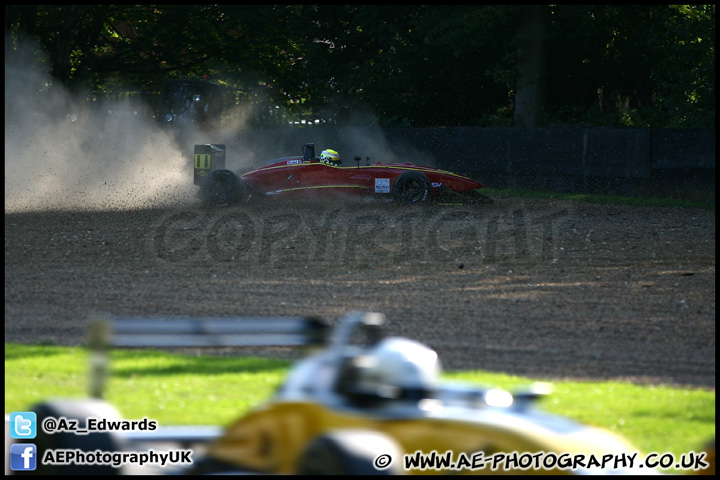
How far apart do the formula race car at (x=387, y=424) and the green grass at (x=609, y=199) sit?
61.4 ft

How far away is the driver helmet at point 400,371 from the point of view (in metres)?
4.28

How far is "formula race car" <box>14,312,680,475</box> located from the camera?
418 cm

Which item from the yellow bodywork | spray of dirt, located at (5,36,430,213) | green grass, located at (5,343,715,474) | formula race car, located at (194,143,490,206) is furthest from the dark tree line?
the yellow bodywork

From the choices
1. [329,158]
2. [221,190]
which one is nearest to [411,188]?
[329,158]

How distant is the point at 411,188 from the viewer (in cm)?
2128

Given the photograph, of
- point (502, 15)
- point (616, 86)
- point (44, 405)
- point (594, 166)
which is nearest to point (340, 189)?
point (594, 166)

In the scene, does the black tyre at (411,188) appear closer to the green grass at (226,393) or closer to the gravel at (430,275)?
the gravel at (430,275)

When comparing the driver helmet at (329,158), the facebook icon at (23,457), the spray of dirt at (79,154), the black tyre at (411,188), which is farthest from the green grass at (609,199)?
the facebook icon at (23,457)

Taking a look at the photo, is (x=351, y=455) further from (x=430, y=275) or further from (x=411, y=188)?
(x=411, y=188)

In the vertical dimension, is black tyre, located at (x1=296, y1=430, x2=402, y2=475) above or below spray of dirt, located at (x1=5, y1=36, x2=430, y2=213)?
below

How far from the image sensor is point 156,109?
137ft

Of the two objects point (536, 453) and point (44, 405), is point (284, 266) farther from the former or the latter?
point (536, 453)

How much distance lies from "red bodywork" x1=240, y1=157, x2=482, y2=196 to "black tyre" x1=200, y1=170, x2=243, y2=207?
1.45 ft

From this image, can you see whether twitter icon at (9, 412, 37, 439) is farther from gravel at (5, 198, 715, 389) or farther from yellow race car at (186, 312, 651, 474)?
gravel at (5, 198, 715, 389)
